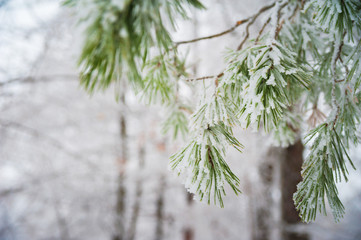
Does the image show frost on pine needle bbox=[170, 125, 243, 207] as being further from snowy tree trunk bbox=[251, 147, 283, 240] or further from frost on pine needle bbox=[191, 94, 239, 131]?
snowy tree trunk bbox=[251, 147, 283, 240]

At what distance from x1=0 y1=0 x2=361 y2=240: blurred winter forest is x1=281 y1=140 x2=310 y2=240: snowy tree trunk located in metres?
0.01

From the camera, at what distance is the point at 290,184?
280cm

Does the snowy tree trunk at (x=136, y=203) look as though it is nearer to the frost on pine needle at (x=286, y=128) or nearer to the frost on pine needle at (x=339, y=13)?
the frost on pine needle at (x=286, y=128)

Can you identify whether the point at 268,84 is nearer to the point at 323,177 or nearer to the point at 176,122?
the point at 323,177

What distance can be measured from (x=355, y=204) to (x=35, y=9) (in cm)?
827

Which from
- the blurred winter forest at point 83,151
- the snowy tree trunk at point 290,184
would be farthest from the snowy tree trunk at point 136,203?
the snowy tree trunk at point 290,184

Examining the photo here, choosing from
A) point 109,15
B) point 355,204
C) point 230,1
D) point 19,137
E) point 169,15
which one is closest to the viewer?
point 109,15

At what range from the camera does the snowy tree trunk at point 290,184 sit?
279 centimetres

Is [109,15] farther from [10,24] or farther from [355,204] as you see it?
[355,204]

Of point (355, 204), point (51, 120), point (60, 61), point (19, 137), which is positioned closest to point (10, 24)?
point (60, 61)

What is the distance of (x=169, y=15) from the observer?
75 cm

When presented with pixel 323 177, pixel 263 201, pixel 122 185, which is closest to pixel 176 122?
pixel 323 177

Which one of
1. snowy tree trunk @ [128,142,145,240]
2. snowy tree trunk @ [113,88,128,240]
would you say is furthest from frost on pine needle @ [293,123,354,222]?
snowy tree trunk @ [128,142,145,240]

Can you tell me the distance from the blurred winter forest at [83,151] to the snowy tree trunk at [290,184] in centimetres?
1
